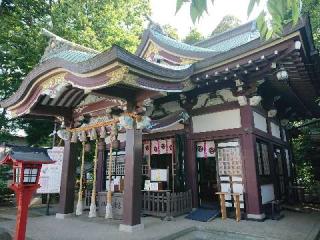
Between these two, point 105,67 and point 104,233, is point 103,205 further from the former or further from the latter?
point 105,67

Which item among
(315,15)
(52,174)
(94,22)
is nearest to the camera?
(52,174)

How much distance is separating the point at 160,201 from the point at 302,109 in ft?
28.8

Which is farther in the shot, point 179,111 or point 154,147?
point 154,147

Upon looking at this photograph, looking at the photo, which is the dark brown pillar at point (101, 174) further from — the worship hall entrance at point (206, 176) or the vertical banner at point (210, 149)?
the vertical banner at point (210, 149)

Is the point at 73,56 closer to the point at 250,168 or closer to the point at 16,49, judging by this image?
the point at 250,168

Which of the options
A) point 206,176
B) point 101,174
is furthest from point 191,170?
point 101,174

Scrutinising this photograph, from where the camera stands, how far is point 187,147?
9.18 meters

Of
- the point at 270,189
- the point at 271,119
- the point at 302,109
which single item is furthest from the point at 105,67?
the point at 302,109

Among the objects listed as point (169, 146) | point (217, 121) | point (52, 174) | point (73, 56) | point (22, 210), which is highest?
point (73, 56)

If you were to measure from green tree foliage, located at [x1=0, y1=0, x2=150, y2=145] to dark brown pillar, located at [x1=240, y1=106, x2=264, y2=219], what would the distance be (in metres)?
11.1

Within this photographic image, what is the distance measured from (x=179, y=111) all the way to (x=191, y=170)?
2084mm

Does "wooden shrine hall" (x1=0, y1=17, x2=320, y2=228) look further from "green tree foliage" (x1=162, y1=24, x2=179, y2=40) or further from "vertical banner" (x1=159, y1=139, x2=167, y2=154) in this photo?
"green tree foliage" (x1=162, y1=24, x2=179, y2=40)

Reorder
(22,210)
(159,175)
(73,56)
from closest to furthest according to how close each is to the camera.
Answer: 1. (22,210)
2. (73,56)
3. (159,175)

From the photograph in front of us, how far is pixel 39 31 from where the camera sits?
15195mm
